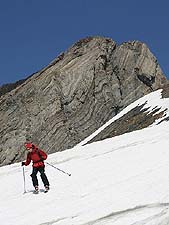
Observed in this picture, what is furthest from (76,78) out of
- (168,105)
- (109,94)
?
(168,105)

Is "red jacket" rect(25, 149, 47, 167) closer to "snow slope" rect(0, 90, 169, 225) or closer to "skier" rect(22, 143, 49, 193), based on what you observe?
"skier" rect(22, 143, 49, 193)

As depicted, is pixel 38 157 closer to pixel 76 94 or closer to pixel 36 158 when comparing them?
pixel 36 158

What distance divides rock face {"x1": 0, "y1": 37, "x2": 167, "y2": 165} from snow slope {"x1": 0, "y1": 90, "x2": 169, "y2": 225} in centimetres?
2047

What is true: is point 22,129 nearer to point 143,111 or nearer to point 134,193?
point 143,111

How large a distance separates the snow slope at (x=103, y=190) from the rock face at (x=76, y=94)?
20.5 meters

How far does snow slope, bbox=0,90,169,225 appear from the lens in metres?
12.2

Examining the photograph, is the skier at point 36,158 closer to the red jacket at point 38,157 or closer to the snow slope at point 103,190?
the red jacket at point 38,157

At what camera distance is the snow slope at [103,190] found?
12.2 meters

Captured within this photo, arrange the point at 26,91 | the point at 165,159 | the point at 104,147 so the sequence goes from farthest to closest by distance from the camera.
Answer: the point at 26,91
the point at 104,147
the point at 165,159

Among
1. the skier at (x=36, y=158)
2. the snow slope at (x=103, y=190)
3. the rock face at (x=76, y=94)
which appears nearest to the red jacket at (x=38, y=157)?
the skier at (x=36, y=158)

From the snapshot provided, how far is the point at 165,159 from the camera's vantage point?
17.9 m

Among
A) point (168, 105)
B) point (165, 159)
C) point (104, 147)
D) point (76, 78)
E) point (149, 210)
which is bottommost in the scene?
point (149, 210)

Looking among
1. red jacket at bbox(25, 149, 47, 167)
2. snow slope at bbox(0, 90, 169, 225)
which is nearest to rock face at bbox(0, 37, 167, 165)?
snow slope at bbox(0, 90, 169, 225)

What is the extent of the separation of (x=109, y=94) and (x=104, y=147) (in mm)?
24204
